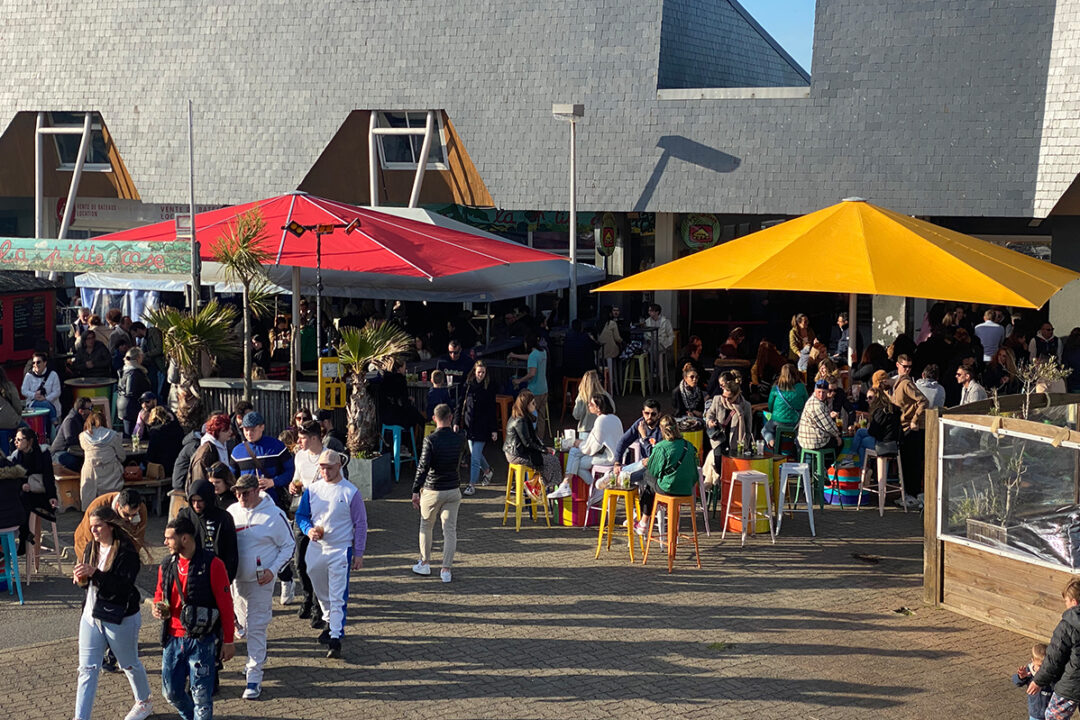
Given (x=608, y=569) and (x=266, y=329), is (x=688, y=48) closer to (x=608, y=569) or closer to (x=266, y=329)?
(x=266, y=329)

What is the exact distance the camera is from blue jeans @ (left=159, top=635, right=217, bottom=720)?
7.93 m

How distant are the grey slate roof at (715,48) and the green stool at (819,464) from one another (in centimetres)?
1029

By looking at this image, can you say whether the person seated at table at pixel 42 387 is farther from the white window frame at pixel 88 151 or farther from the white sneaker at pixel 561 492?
the white window frame at pixel 88 151

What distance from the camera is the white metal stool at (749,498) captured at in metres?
12.4

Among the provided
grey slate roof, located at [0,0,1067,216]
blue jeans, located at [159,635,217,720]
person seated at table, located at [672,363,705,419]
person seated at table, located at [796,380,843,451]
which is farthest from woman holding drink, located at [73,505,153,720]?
grey slate roof, located at [0,0,1067,216]

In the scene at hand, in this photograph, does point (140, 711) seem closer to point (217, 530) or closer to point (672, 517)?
point (217, 530)

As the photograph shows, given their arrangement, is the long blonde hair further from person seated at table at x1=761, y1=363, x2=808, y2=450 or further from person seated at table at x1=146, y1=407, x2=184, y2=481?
person seated at table at x1=146, y1=407, x2=184, y2=481

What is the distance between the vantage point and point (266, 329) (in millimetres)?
20156

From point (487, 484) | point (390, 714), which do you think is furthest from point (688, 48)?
point (390, 714)

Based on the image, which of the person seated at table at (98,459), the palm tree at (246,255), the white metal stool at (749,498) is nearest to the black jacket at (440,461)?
the white metal stool at (749,498)

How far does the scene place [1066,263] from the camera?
2138 centimetres

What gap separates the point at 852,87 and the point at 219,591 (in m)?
15.8

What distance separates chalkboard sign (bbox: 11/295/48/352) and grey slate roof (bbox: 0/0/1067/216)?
7.57 meters

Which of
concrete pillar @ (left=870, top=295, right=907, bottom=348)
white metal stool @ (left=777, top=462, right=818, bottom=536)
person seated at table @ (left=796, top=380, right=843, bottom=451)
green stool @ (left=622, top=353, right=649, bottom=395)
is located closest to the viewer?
white metal stool @ (left=777, top=462, right=818, bottom=536)
